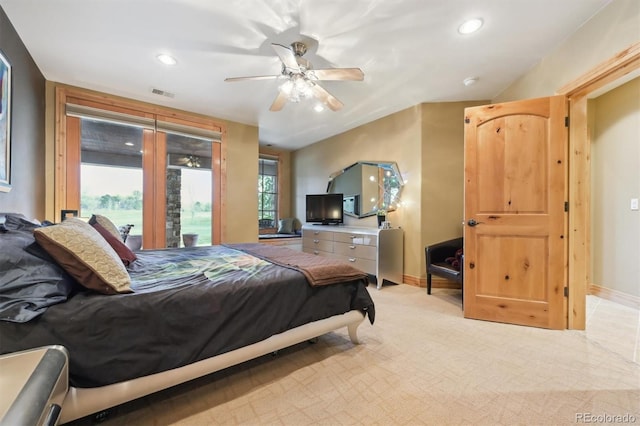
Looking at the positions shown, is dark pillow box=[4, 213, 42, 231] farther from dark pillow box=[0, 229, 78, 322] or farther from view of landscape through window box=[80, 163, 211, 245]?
view of landscape through window box=[80, 163, 211, 245]

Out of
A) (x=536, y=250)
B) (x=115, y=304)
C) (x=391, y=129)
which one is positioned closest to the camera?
(x=115, y=304)

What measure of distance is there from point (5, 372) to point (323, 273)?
146cm

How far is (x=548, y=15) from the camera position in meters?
2.03

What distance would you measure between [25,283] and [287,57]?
2.13 metres

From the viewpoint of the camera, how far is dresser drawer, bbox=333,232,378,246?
3.78 m

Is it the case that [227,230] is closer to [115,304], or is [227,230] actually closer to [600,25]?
[115,304]

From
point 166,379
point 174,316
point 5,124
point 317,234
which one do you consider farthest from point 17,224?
point 317,234

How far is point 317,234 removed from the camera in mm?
4762

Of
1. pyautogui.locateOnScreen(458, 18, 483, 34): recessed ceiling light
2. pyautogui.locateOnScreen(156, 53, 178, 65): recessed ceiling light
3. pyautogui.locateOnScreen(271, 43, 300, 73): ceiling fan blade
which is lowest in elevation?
pyautogui.locateOnScreen(271, 43, 300, 73): ceiling fan blade

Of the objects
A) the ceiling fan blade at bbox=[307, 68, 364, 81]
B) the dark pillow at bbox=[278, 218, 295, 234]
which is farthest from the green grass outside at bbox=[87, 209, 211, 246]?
the ceiling fan blade at bbox=[307, 68, 364, 81]

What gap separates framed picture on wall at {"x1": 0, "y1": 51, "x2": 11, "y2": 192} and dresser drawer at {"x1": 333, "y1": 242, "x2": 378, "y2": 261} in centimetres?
363

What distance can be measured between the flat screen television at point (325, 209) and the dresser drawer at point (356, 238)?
0.72m

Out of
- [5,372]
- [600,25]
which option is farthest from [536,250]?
[5,372]

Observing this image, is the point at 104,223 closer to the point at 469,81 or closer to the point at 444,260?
the point at 444,260
